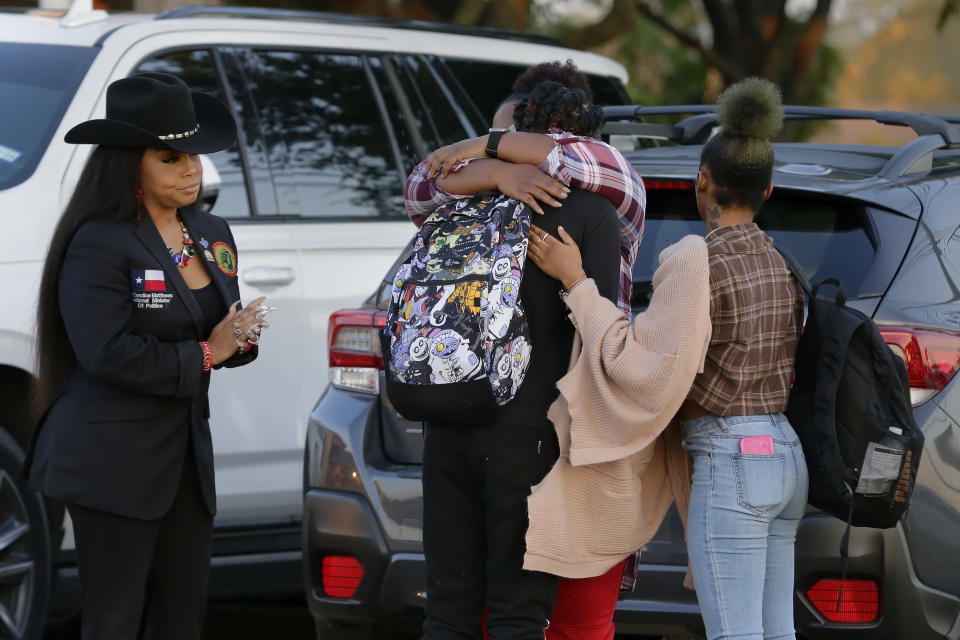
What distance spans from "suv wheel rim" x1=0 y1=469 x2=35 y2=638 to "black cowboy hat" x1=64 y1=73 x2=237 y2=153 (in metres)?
1.53

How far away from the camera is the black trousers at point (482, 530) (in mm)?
2898

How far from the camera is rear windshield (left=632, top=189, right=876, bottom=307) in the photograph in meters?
3.49

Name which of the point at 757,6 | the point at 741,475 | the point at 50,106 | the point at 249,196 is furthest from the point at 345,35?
the point at 757,6

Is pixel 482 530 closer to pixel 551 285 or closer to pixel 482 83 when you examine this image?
pixel 551 285

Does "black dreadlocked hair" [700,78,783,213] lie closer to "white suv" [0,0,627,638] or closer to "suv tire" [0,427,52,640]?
"white suv" [0,0,627,638]

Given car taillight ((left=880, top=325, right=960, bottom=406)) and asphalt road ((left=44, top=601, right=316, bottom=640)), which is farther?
asphalt road ((left=44, top=601, right=316, bottom=640))

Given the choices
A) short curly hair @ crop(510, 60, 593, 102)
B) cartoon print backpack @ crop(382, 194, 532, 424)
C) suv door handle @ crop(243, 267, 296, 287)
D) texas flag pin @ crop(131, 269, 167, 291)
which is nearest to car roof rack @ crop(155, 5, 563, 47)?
suv door handle @ crop(243, 267, 296, 287)

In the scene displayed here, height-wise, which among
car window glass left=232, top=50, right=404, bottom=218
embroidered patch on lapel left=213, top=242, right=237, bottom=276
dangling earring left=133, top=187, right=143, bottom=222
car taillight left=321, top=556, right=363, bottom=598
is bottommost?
car taillight left=321, top=556, right=363, bottom=598

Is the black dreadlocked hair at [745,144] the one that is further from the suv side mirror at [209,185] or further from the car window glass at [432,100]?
the car window glass at [432,100]

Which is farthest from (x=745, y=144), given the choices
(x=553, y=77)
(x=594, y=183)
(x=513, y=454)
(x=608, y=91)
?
(x=608, y=91)

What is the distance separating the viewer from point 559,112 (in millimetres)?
2977

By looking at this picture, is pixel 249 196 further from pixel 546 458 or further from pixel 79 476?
pixel 546 458

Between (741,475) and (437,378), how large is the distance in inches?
27.6

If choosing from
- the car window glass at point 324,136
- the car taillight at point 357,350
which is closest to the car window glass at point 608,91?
→ the car window glass at point 324,136
